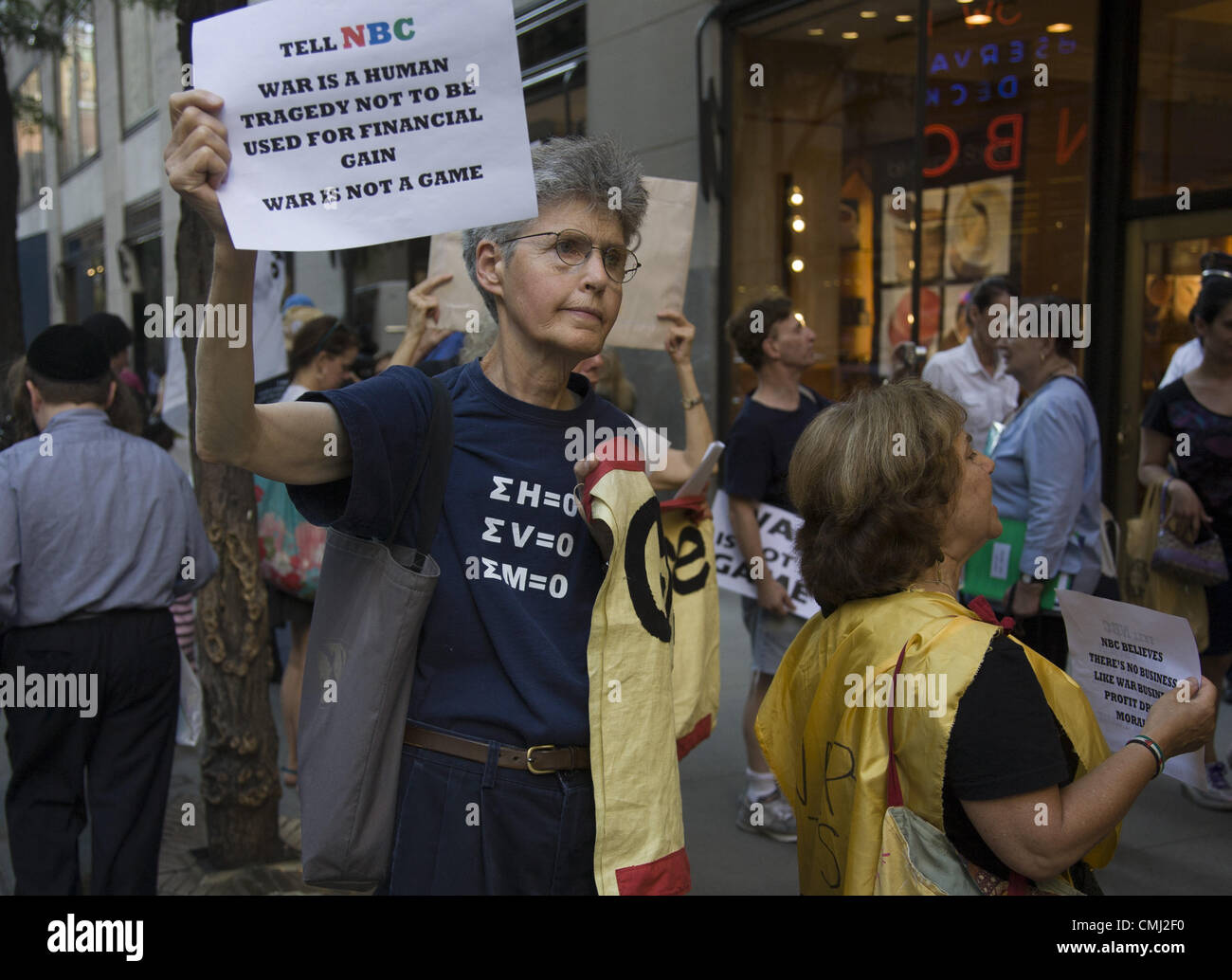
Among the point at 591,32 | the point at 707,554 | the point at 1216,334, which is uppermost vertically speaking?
the point at 591,32

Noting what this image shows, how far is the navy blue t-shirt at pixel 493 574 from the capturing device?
2002 millimetres

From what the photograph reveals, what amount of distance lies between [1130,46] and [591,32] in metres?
5.49

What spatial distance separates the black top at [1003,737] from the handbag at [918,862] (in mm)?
96

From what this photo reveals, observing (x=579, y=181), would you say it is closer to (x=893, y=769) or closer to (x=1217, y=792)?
(x=893, y=769)

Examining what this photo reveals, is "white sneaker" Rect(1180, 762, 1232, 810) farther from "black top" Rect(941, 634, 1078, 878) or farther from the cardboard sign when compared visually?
"black top" Rect(941, 634, 1078, 878)

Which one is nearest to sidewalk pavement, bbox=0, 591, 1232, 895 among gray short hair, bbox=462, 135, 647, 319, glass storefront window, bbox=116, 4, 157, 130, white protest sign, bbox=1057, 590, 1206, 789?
white protest sign, bbox=1057, 590, 1206, 789

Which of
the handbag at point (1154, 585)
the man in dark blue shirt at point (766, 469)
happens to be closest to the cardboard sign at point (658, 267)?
the man in dark blue shirt at point (766, 469)

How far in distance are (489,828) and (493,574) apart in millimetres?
433

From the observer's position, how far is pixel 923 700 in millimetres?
1937

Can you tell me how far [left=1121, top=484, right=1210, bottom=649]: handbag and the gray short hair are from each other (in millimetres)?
3624

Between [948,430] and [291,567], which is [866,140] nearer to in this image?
[291,567]

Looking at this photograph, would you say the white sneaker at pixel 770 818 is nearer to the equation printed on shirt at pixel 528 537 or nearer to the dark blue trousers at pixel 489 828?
the dark blue trousers at pixel 489 828
